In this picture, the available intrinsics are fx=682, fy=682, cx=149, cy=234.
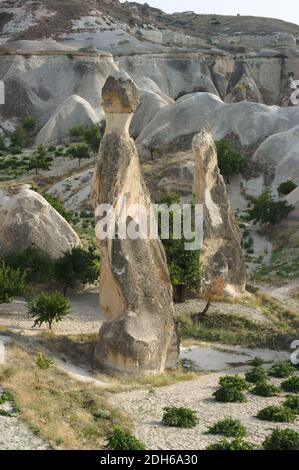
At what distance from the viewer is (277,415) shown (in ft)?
61.7

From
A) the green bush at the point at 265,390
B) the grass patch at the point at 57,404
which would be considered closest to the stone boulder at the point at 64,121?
the green bush at the point at 265,390

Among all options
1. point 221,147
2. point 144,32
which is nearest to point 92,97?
point 221,147

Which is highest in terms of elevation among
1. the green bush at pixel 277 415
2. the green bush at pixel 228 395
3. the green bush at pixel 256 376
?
the green bush at pixel 277 415

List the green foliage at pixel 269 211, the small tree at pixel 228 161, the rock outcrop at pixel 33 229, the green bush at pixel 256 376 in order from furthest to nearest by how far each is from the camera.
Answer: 1. the small tree at pixel 228 161
2. the green foliage at pixel 269 211
3. the rock outcrop at pixel 33 229
4. the green bush at pixel 256 376

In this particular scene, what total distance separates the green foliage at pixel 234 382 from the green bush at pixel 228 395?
0.92 ft

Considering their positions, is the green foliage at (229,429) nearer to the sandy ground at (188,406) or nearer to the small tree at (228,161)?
the sandy ground at (188,406)

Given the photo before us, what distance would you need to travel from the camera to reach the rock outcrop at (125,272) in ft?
71.1

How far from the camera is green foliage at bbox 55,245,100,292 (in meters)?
30.0

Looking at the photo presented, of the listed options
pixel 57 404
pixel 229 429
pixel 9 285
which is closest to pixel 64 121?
pixel 9 285

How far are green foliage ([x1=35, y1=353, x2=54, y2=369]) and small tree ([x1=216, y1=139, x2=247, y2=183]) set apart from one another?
3386 cm

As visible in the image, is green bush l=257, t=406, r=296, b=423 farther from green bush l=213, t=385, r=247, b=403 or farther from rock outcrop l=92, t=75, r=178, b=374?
rock outcrop l=92, t=75, r=178, b=374

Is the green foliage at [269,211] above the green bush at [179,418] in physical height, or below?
below

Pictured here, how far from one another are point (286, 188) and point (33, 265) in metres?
25.8

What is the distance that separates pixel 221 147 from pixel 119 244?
33.2 m
